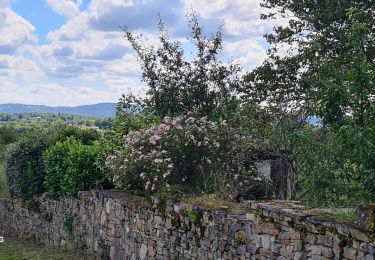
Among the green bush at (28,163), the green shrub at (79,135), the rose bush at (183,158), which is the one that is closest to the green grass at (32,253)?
the green bush at (28,163)

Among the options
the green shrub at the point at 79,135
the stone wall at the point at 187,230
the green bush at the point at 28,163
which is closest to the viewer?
the stone wall at the point at 187,230

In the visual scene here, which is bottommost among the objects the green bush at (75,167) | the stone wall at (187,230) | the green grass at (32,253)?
the green grass at (32,253)

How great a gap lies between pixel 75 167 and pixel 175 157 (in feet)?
13.8

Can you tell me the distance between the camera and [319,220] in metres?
6.35

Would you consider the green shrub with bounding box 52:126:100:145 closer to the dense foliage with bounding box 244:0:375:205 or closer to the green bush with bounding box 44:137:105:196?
the green bush with bounding box 44:137:105:196

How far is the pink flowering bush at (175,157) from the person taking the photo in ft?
35.4

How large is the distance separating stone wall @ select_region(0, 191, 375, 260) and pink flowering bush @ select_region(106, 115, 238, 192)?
1.92ft

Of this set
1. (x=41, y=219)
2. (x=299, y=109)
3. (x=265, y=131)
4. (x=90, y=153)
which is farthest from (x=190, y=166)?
(x=41, y=219)

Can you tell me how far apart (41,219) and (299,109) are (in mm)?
9070

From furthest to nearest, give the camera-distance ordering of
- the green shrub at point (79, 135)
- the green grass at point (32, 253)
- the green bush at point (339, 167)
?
1. the green shrub at point (79, 135)
2. the green grass at point (32, 253)
3. the green bush at point (339, 167)

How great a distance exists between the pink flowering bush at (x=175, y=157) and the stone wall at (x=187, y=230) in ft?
1.92

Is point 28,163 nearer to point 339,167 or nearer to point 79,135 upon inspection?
point 79,135

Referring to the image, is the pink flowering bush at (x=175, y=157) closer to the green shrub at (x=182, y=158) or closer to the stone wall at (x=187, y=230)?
the green shrub at (x=182, y=158)

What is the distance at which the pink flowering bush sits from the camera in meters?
10.8
